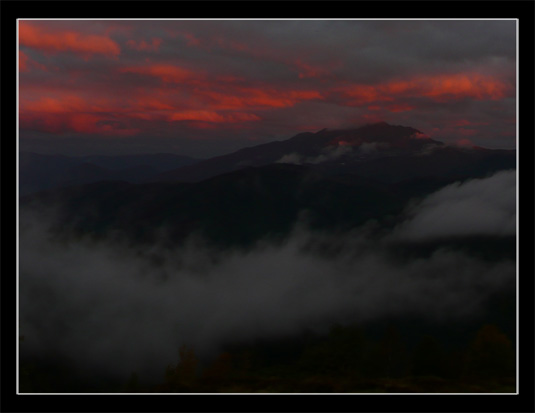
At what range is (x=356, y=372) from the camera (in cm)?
1007

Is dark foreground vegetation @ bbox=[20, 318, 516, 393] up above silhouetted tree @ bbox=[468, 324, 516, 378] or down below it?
below

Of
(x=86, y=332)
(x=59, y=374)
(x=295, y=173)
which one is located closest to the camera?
(x=59, y=374)

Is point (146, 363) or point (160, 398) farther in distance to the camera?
point (146, 363)

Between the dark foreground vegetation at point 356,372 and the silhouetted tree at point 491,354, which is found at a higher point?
the silhouetted tree at point 491,354

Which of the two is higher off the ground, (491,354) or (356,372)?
(491,354)

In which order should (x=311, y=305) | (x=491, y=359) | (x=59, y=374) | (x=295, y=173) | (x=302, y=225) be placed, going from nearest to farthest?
(x=491, y=359) → (x=59, y=374) → (x=311, y=305) → (x=302, y=225) → (x=295, y=173)

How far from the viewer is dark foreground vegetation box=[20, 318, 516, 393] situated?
8.96m

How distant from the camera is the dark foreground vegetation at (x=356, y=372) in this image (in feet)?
29.4

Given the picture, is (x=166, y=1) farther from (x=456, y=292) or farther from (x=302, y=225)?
(x=456, y=292)

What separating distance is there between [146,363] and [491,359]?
12.7m

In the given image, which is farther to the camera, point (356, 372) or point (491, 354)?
point (356, 372)

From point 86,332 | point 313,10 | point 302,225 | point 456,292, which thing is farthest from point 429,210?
point 86,332

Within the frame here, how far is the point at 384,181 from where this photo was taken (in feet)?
63.6

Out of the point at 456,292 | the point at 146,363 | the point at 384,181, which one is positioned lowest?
the point at 146,363
